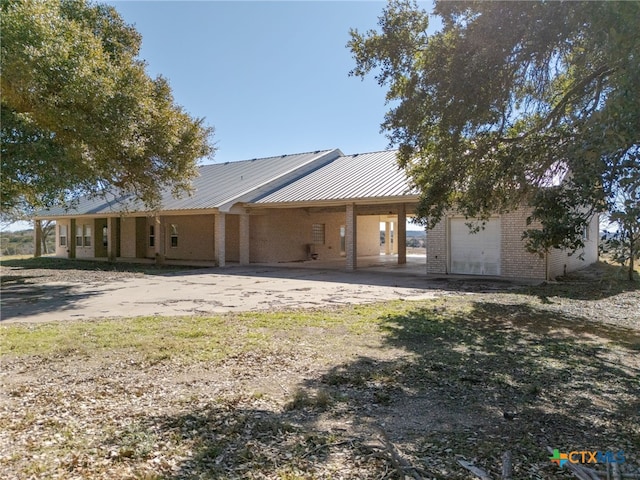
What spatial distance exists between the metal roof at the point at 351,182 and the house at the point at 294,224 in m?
0.06

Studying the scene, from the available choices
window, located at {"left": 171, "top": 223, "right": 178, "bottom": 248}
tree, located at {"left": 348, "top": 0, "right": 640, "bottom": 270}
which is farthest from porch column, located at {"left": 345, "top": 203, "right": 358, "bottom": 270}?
window, located at {"left": 171, "top": 223, "right": 178, "bottom": 248}

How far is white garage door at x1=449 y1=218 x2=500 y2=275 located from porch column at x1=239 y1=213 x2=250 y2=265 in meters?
10.3

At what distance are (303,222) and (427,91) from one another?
60.4 ft

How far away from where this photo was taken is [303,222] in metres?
25.8

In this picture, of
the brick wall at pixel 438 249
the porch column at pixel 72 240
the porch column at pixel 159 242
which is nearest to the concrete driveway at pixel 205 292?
the brick wall at pixel 438 249

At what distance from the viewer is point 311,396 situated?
4.62 metres

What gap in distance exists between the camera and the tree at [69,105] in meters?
8.18

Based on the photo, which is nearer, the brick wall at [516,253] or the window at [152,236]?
the brick wall at [516,253]

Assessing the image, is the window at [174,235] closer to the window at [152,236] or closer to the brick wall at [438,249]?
the window at [152,236]

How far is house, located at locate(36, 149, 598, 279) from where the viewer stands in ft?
54.2

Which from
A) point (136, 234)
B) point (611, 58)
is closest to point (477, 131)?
point (611, 58)

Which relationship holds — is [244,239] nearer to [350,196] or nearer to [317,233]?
[317,233]

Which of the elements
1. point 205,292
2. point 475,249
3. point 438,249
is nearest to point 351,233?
point 438,249

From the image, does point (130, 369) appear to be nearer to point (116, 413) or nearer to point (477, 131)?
point (116, 413)
